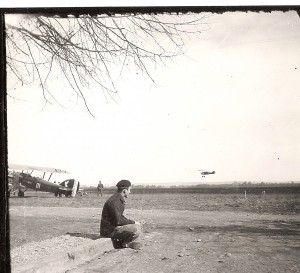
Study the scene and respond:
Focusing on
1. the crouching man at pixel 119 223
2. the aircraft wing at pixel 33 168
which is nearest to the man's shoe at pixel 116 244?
the crouching man at pixel 119 223

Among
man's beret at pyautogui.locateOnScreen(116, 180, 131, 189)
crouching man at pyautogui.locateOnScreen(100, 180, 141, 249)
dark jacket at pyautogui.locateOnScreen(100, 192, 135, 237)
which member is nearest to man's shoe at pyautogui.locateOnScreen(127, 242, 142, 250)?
crouching man at pyautogui.locateOnScreen(100, 180, 141, 249)

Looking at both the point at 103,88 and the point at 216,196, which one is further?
the point at 216,196

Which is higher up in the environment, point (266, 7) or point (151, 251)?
point (266, 7)

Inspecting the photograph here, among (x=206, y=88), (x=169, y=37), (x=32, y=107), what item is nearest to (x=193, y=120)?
(x=206, y=88)

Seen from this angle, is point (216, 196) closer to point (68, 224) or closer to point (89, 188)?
point (68, 224)

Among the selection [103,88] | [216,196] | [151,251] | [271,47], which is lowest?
[151,251]

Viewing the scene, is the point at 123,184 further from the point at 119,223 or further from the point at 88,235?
the point at 88,235

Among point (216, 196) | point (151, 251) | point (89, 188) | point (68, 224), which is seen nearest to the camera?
point (89, 188)

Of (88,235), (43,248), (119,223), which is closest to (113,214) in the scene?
(119,223)

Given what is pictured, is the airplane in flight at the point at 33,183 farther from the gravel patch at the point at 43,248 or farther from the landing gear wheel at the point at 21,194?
the gravel patch at the point at 43,248
